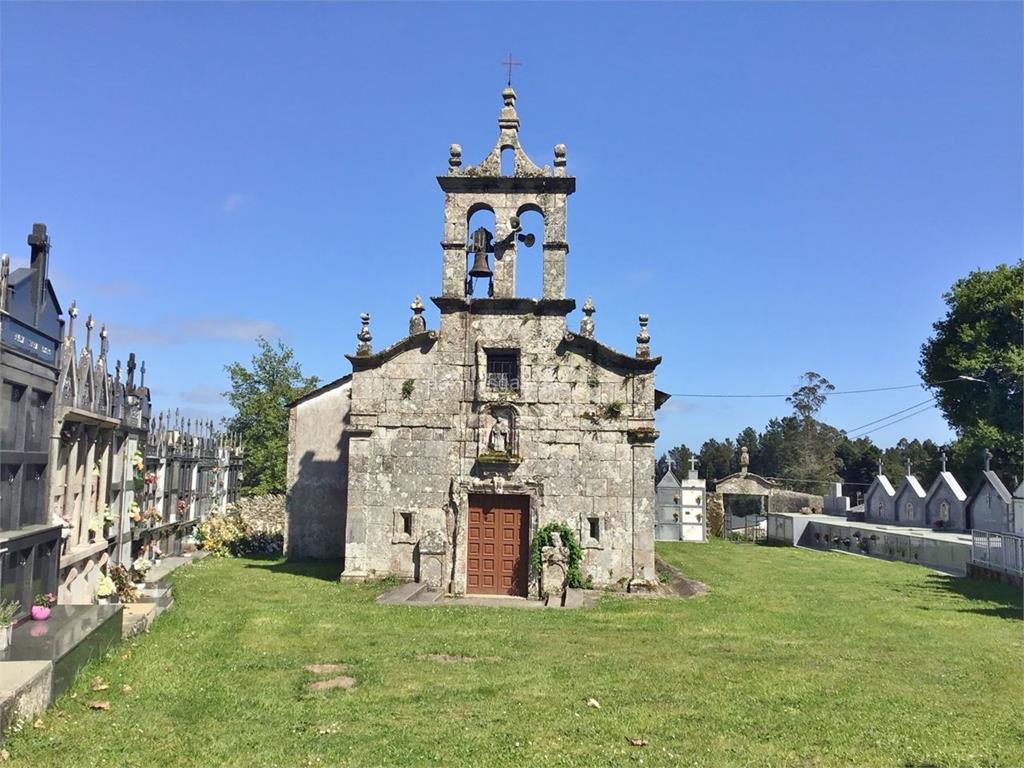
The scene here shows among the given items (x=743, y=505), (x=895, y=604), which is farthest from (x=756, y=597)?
(x=743, y=505)

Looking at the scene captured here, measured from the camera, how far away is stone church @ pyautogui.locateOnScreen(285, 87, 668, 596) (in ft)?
58.9

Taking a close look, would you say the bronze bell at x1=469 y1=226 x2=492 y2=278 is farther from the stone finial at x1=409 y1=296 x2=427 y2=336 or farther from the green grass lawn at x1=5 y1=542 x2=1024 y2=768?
the green grass lawn at x1=5 y1=542 x2=1024 y2=768

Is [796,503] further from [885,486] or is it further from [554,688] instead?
[554,688]

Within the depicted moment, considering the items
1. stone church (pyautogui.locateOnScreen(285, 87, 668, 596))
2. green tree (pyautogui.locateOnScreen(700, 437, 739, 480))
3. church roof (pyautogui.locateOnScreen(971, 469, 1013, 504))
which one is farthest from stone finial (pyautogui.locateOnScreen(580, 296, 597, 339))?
green tree (pyautogui.locateOnScreen(700, 437, 739, 480))

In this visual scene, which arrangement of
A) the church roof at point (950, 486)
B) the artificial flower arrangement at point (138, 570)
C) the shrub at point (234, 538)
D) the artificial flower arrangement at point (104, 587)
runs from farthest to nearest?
the church roof at point (950, 486) < the shrub at point (234, 538) < the artificial flower arrangement at point (138, 570) < the artificial flower arrangement at point (104, 587)

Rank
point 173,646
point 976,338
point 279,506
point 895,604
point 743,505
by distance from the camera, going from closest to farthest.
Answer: point 173,646 → point 895,604 → point 279,506 → point 976,338 → point 743,505

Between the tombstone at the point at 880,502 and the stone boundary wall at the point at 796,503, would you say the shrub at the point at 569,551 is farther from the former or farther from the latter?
the stone boundary wall at the point at 796,503

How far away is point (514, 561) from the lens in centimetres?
1812

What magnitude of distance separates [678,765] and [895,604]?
483 inches

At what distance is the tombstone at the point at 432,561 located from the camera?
1772 centimetres

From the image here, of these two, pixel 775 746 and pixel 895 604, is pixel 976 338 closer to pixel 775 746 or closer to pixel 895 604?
pixel 895 604

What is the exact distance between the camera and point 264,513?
2780 centimetres

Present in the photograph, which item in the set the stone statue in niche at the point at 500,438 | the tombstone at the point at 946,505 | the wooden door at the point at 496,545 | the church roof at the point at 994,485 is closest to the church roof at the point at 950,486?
the tombstone at the point at 946,505

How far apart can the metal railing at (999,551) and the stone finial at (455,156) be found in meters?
16.8
